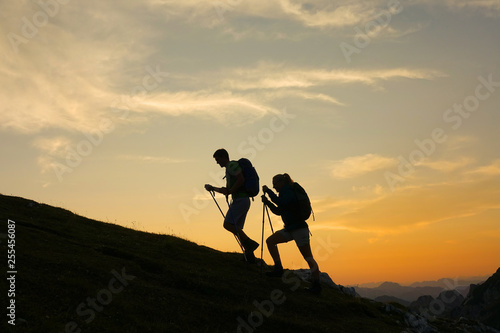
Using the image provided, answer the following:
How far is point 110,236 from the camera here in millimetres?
20453

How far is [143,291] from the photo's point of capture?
13.5m

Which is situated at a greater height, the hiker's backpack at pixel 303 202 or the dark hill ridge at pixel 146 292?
the hiker's backpack at pixel 303 202

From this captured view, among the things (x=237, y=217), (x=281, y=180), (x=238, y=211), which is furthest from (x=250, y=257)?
(x=281, y=180)

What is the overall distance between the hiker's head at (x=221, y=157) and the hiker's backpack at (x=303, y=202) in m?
3.07

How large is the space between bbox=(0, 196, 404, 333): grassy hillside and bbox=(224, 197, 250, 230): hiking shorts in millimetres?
2092

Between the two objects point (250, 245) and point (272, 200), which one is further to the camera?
point (250, 245)

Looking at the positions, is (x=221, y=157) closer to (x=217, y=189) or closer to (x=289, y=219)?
(x=217, y=189)

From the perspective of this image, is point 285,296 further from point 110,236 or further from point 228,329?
point 110,236

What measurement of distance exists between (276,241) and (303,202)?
6.13 feet

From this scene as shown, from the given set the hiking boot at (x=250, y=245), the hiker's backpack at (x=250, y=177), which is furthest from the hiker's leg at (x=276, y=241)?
the hiker's backpack at (x=250, y=177)

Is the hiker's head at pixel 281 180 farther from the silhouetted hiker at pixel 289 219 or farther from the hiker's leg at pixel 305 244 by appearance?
the hiker's leg at pixel 305 244

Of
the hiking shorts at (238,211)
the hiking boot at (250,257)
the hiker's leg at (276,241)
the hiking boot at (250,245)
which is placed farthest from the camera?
the hiking boot at (250,257)

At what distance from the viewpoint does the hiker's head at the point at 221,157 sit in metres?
18.0

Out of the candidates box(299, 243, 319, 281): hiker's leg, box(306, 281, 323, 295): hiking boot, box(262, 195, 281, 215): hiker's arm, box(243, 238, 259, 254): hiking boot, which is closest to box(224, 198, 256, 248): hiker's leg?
box(243, 238, 259, 254): hiking boot
